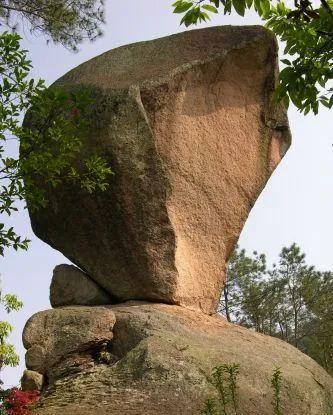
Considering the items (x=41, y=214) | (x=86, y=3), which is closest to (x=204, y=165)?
(x=41, y=214)

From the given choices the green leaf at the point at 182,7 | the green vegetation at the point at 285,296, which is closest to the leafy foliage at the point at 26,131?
the green leaf at the point at 182,7

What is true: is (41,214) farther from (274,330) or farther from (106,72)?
(274,330)

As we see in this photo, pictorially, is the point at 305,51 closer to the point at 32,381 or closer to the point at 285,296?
the point at 32,381

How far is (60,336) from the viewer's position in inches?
255

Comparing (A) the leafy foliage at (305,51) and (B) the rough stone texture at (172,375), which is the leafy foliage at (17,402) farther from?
(A) the leafy foliage at (305,51)

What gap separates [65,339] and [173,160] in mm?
2504

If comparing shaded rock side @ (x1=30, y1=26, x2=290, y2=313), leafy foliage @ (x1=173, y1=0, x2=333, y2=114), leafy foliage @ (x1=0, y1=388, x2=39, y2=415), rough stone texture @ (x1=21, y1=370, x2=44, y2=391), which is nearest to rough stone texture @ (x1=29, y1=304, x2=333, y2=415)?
leafy foliage @ (x1=0, y1=388, x2=39, y2=415)

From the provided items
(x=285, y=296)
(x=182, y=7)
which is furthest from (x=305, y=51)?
(x=285, y=296)

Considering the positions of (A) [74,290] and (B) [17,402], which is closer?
(B) [17,402]

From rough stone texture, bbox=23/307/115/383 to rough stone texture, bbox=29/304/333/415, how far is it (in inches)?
7.2

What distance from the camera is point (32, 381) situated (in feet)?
20.3

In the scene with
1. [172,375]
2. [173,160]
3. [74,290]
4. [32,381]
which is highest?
[173,160]

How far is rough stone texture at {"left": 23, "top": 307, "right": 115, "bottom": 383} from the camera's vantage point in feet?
20.8

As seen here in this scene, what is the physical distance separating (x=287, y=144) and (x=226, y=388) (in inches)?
173
